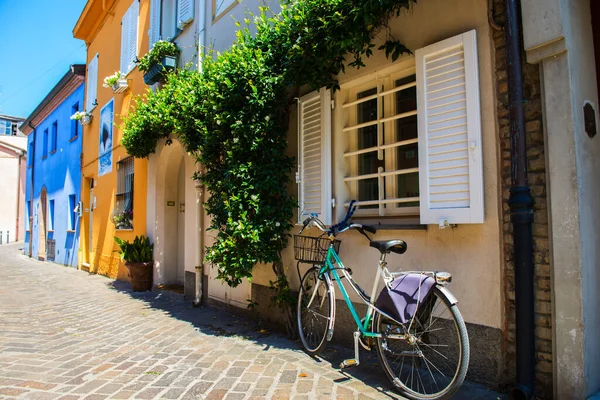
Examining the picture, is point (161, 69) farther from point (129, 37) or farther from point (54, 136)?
point (54, 136)

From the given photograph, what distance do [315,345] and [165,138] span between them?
6.26 metres

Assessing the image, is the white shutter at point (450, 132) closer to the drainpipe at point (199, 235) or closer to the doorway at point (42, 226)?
the drainpipe at point (199, 235)

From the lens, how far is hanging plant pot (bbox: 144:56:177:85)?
8492mm

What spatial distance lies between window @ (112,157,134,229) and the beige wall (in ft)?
27.8

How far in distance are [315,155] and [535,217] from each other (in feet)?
8.10

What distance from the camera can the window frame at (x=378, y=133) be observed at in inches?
161

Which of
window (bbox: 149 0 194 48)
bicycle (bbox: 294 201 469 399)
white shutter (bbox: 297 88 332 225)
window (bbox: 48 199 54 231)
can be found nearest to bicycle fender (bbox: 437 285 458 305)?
bicycle (bbox: 294 201 469 399)

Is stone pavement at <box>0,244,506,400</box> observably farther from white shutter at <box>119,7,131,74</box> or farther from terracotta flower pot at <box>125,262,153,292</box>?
white shutter at <box>119,7,131,74</box>

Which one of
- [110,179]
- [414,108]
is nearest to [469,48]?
[414,108]

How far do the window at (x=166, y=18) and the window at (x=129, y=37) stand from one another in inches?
46.0

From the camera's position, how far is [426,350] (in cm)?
309

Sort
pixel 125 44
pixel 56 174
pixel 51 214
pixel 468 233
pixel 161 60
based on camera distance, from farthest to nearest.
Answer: pixel 51 214
pixel 56 174
pixel 125 44
pixel 161 60
pixel 468 233

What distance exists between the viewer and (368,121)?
4.46 m

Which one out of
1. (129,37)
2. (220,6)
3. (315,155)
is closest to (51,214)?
(129,37)
